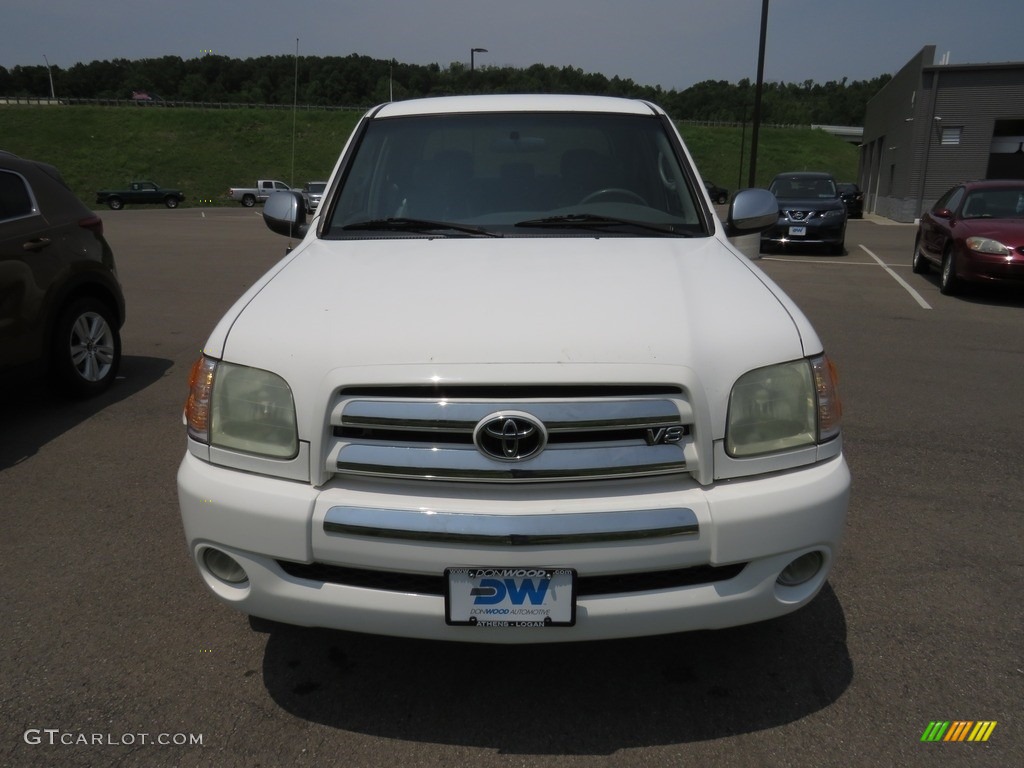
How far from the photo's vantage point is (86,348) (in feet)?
19.5

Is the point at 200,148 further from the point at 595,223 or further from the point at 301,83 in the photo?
the point at 595,223

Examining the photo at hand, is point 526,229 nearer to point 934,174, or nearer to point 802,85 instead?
point 934,174

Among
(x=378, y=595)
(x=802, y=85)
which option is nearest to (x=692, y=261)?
(x=378, y=595)

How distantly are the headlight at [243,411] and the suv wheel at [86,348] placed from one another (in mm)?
3813

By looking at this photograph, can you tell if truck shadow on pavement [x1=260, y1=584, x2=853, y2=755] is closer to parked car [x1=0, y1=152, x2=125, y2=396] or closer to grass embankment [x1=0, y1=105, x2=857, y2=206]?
parked car [x1=0, y1=152, x2=125, y2=396]

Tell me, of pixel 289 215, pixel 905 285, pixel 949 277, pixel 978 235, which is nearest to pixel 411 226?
pixel 289 215

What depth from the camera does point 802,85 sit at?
138875 mm

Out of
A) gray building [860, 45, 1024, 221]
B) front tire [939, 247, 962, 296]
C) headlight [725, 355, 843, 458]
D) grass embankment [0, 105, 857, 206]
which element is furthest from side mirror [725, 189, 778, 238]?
grass embankment [0, 105, 857, 206]

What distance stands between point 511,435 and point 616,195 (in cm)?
181

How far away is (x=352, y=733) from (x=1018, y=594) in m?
2.56

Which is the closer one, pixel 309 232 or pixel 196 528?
pixel 196 528

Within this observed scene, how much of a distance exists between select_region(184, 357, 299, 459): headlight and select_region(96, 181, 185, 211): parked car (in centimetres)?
4344

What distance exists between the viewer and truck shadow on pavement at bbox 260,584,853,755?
2420mm

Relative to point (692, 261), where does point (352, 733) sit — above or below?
below
